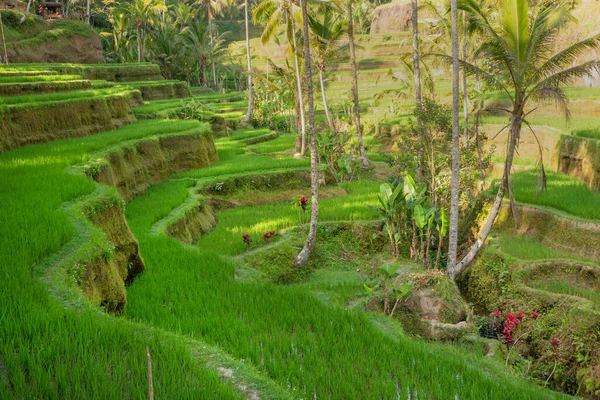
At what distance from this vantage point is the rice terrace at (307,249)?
4148 mm

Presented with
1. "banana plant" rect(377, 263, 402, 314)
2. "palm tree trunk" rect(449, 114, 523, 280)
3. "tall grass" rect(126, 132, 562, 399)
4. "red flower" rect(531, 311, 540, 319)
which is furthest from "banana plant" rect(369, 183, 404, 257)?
"tall grass" rect(126, 132, 562, 399)

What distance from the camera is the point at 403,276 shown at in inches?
362

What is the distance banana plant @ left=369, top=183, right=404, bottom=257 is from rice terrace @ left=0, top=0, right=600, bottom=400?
0.05m

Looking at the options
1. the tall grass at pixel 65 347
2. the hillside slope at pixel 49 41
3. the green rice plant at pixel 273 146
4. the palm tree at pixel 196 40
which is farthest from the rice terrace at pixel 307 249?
the palm tree at pixel 196 40

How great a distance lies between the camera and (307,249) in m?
10.1

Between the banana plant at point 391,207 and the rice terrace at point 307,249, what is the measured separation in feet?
0.16

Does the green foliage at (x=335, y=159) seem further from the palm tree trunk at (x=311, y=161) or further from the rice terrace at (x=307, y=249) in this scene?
the palm tree trunk at (x=311, y=161)

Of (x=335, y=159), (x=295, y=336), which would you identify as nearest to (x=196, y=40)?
(x=335, y=159)

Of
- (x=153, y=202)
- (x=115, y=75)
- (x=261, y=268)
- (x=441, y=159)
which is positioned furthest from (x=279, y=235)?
(x=115, y=75)

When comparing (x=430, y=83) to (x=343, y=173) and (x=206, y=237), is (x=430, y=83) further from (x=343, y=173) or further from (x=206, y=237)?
(x=206, y=237)

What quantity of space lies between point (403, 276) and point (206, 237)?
14.2 ft

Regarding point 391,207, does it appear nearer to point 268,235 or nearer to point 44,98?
point 268,235

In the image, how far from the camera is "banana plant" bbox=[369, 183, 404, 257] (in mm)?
10859

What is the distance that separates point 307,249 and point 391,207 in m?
2.14
